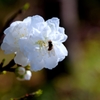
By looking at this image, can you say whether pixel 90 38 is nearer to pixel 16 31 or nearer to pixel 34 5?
pixel 34 5

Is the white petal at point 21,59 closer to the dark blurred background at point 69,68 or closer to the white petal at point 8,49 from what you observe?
the white petal at point 8,49

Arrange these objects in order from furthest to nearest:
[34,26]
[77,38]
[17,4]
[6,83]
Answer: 1. [17,4]
2. [77,38]
3. [6,83]
4. [34,26]

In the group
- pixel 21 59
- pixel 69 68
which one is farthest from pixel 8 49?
pixel 69 68

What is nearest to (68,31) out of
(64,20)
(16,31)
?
(64,20)

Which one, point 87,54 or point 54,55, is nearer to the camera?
point 54,55

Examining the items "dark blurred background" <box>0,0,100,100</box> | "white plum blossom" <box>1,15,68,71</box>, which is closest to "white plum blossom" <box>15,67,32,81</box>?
"white plum blossom" <box>1,15,68,71</box>

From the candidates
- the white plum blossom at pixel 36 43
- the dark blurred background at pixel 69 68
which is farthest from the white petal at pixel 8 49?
the dark blurred background at pixel 69 68

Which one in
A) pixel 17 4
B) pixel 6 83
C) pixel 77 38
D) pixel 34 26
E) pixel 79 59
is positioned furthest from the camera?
pixel 17 4
